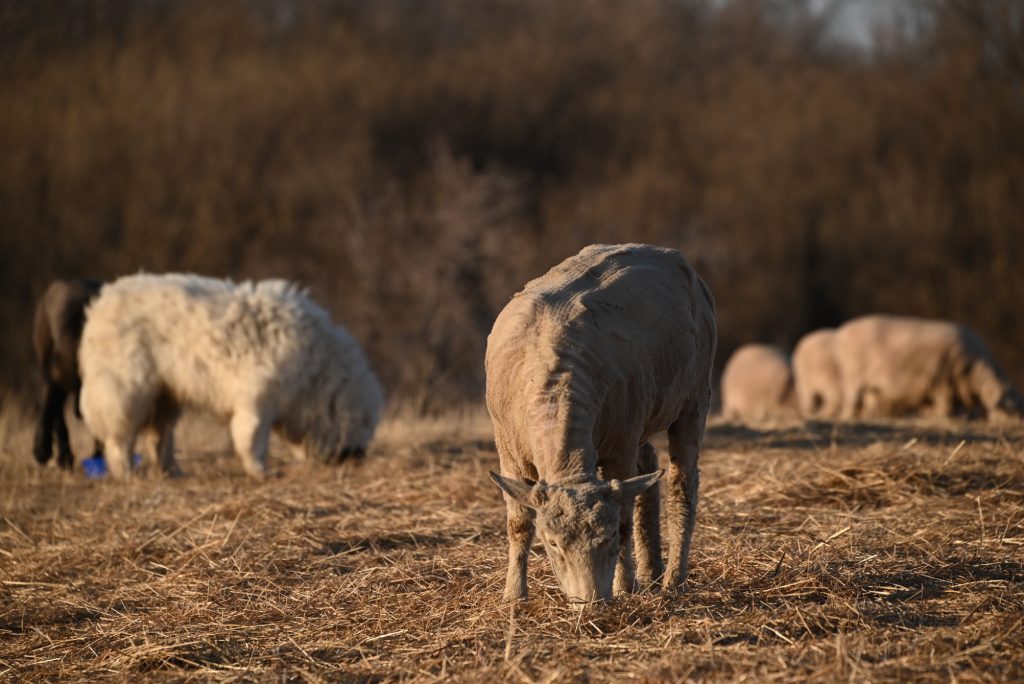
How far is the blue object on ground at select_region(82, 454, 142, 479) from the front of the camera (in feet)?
37.3

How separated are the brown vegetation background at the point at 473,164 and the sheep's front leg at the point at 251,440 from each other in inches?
309

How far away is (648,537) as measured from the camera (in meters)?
6.05

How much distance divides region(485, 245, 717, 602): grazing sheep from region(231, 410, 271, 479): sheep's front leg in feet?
17.5

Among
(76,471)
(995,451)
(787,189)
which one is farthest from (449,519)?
(787,189)

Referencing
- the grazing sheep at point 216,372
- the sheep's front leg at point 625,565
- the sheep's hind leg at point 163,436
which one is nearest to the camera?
the sheep's front leg at point 625,565

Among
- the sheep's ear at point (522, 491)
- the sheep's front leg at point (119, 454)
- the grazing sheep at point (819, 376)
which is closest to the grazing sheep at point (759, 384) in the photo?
the grazing sheep at point (819, 376)

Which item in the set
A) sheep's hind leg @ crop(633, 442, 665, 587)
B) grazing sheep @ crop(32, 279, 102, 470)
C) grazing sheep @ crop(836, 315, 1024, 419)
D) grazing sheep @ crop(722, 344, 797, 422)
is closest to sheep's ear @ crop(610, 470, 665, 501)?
sheep's hind leg @ crop(633, 442, 665, 587)

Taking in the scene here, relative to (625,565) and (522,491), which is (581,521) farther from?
(625,565)

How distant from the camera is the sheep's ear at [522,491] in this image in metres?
4.95

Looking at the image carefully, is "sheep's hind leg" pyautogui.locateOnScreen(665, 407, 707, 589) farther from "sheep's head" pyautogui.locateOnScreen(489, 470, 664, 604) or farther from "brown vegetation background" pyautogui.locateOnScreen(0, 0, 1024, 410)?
"brown vegetation background" pyautogui.locateOnScreen(0, 0, 1024, 410)

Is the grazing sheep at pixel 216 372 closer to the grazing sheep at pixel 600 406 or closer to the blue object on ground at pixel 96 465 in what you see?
the blue object on ground at pixel 96 465

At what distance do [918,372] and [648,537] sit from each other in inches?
492

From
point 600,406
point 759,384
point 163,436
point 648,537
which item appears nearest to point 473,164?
point 759,384

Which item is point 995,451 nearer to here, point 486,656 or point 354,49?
point 486,656
